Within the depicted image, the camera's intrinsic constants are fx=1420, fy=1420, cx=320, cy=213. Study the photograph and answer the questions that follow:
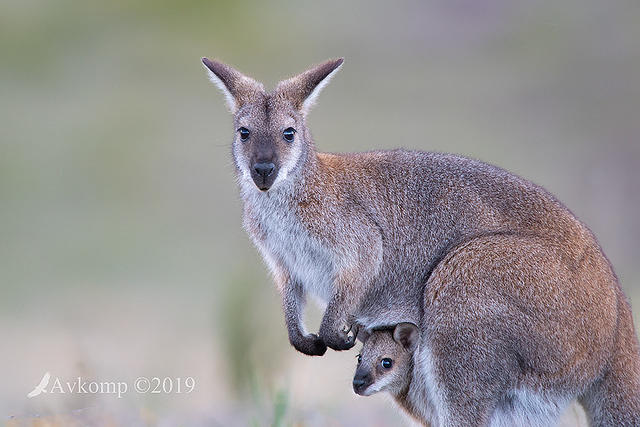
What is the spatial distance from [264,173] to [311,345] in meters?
1.21

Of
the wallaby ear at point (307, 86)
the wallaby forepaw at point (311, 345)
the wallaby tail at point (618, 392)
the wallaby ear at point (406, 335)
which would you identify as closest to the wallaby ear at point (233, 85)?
the wallaby ear at point (307, 86)

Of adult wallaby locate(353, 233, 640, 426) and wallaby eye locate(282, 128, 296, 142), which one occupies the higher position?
wallaby eye locate(282, 128, 296, 142)

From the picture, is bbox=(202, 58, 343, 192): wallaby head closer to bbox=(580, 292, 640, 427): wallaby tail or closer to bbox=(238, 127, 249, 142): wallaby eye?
bbox=(238, 127, 249, 142): wallaby eye

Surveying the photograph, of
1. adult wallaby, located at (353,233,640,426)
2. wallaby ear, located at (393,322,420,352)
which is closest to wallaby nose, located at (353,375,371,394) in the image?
wallaby ear, located at (393,322,420,352)

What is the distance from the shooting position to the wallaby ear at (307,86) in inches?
380

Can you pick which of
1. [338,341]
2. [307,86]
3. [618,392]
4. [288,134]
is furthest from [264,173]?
[618,392]

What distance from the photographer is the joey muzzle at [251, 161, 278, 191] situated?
9148mm

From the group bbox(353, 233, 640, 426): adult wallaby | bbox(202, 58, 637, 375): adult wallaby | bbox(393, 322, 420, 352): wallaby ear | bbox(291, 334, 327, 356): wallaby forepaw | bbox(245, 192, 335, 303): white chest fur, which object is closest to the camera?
bbox(353, 233, 640, 426): adult wallaby

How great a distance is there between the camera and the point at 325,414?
32.0 feet

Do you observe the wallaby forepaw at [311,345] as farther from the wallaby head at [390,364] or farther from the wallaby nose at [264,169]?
the wallaby nose at [264,169]

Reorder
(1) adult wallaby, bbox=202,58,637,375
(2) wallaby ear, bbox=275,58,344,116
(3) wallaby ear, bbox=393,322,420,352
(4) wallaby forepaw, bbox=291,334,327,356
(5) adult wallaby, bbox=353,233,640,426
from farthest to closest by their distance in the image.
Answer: (2) wallaby ear, bbox=275,58,344,116 → (4) wallaby forepaw, bbox=291,334,327,356 → (3) wallaby ear, bbox=393,322,420,352 → (1) adult wallaby, bbox=202,58,637,375 → (5) adult wallaby, bbox=353,233,640,426

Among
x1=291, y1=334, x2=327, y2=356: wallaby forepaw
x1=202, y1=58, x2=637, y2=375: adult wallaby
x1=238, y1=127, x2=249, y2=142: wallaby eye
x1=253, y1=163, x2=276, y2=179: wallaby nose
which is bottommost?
x1=291, y1=334, x2=327, y2=356: wallaby forepaw

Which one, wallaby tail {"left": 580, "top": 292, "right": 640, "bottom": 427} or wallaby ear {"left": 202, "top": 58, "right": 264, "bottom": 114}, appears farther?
wallaby ear {"left": 202, "top": 58, "right": 264, "bottom": 114}

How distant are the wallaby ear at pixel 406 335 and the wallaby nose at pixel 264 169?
50.9 inches
